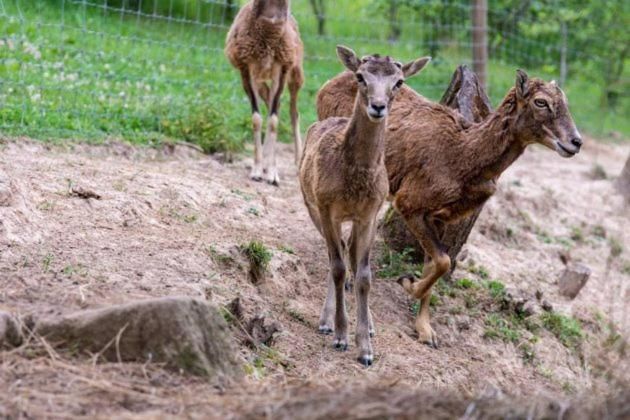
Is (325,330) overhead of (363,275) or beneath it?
beneath

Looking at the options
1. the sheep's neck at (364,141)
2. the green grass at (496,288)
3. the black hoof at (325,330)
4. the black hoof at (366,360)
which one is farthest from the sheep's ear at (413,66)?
the green grass at (496,288)

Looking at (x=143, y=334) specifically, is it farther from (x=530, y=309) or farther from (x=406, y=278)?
(x=530, y=309)

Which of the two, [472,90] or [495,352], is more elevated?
[472,90]

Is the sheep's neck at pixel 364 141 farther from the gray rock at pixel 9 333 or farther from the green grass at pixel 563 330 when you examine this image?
the green grass at pixel 563 330

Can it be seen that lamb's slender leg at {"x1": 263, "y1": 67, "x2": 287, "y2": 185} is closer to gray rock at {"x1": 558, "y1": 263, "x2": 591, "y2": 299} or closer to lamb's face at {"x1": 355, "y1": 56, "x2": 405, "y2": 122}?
gray rock at {"x1": 558, "y1": 263, "x2": 591, "y2": 299}

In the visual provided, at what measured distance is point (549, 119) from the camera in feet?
26.4

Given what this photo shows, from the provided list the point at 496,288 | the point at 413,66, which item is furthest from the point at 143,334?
the point at 496,288

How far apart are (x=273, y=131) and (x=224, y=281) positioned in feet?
12.6

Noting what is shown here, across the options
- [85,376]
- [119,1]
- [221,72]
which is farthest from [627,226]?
[85,376]

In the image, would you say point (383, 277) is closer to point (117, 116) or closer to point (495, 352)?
point (495, 352)

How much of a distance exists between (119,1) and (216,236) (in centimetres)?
759

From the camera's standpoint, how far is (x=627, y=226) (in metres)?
12.9

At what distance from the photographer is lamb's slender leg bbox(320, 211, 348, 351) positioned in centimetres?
738

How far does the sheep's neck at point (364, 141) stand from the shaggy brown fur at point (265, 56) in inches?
138
